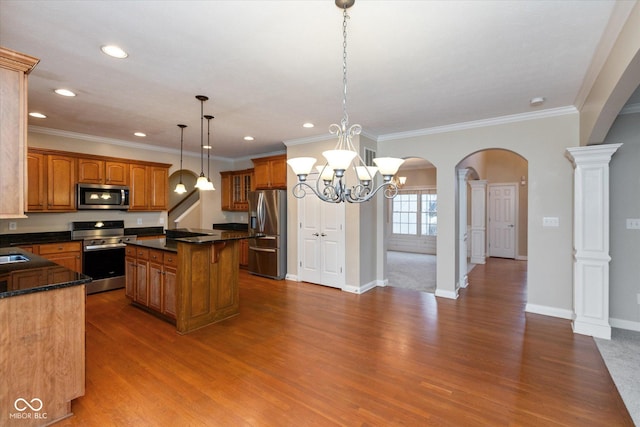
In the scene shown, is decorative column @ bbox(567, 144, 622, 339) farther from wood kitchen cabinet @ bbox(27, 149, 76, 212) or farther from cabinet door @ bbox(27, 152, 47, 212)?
cabinet door @ bbox(27, 152, 47, 212)

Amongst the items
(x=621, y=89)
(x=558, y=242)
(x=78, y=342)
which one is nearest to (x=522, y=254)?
(x=558, y=242)

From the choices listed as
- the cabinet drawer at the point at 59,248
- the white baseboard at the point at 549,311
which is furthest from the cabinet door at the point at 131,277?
the white baseboard at the point at 549,311

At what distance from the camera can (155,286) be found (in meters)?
3.73

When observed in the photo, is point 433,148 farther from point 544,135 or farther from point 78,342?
point 78,342

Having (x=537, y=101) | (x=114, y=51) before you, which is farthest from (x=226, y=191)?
(x=537, y=101)

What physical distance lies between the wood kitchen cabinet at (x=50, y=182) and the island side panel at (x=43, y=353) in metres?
3.52

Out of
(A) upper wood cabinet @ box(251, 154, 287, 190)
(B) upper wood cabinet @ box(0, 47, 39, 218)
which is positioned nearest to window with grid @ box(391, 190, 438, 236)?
(A) upper wood cabinet @ box(251, 154, 287, 190)

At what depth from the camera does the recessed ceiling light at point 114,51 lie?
2342 mm

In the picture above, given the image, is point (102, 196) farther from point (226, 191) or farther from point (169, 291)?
point (169, 291)

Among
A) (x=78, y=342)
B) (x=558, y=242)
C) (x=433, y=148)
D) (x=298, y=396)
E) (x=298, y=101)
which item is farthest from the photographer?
(x=433, y=148)

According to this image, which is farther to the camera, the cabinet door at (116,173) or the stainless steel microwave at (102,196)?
the cabinet door at (116,173)

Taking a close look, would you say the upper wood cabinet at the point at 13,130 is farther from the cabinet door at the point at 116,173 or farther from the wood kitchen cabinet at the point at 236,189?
the wood kitchen cabinet at the point at 236,189

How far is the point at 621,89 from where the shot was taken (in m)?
2.20

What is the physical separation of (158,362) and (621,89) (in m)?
4.24
